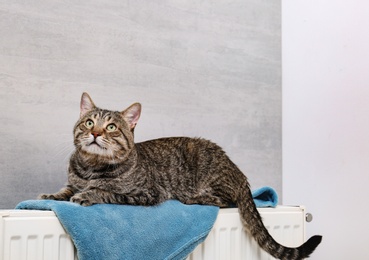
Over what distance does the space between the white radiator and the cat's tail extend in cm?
3

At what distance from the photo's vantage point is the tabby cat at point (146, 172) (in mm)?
1570

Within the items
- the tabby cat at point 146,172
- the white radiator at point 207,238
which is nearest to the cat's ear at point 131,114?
the tabby cat at point 146,172

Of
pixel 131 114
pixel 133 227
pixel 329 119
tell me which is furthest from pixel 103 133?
pixel 329 119

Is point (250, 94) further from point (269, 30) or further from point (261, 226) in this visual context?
point (261, 226)

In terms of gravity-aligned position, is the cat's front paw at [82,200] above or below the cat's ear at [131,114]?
below

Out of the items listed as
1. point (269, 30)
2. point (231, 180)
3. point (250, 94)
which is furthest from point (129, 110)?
point (269, 30)

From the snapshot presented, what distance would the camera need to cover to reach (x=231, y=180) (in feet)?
5.92

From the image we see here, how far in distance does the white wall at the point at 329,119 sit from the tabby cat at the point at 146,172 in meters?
0.60

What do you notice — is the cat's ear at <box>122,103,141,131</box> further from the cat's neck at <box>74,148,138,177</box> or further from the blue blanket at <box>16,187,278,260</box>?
the blue blanket at <box>16,187,278,260</box>

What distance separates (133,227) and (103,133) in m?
0.31

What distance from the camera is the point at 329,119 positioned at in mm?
2285

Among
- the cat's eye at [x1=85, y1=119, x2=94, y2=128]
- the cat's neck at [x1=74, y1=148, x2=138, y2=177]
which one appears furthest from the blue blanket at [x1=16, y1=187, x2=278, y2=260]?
the cat's eye at [x1=85, y1=119, x2=94, y2=128]

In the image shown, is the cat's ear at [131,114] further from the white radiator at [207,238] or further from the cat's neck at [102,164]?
the white radiator at [207,238]

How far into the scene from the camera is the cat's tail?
1665mm
